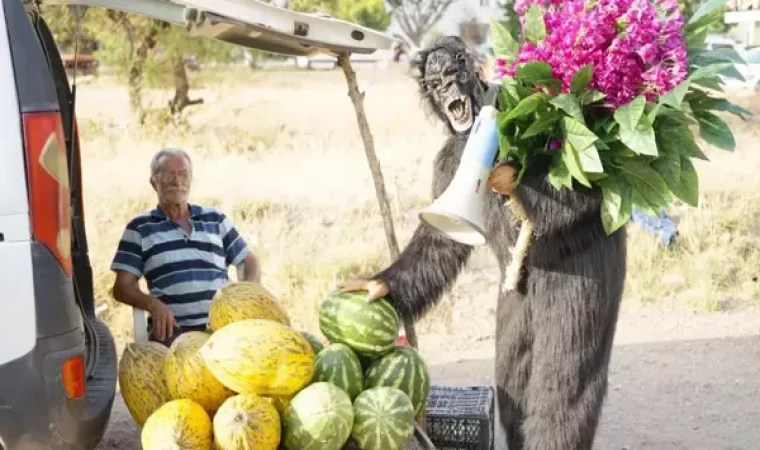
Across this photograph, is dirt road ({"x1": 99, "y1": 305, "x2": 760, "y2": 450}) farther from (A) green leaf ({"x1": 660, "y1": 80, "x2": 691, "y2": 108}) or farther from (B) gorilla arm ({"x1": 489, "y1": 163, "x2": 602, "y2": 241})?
(A) green leaf ({"x1": 660, "y1": 80, "x2": 691, "y2": 108})

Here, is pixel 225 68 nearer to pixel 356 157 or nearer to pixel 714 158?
pixel 356 157

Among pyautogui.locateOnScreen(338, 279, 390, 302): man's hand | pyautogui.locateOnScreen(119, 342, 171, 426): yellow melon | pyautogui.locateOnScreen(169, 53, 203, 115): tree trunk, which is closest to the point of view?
pyautogui.locateOnScreen(119, 342, 171, 426): yellow melon

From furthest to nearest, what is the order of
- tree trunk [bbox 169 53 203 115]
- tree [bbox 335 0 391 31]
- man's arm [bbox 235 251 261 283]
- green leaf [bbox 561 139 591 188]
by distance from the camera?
1. tree [bbox 335 0 391 31]
2. tree trunk [bbox 169 53 203 115]
3. man's arm [bbox 235 251 261 283]
4. green leaf [bbox 561 139 591 188]

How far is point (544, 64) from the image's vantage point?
342 centimetres

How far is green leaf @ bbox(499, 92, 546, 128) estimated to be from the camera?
3389 mm

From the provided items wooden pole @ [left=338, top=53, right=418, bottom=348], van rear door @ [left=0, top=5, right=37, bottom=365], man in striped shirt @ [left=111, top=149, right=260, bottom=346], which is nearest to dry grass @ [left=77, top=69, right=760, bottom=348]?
wooden pole @ [left=338, top=53, right=418, bottom=348]

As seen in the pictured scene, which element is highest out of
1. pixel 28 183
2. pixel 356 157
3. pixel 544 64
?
pixel 544 64

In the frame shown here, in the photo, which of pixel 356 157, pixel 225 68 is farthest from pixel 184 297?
pixel 225 68

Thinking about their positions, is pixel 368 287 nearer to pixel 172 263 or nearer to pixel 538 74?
pixel 538 74

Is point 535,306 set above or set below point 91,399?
above

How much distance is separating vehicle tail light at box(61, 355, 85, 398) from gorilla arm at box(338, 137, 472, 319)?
112 centimetres

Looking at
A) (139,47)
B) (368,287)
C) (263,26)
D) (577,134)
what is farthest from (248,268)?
(139,47)

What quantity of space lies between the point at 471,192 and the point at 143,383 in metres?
1.47

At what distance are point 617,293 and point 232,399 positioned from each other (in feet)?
5.26
